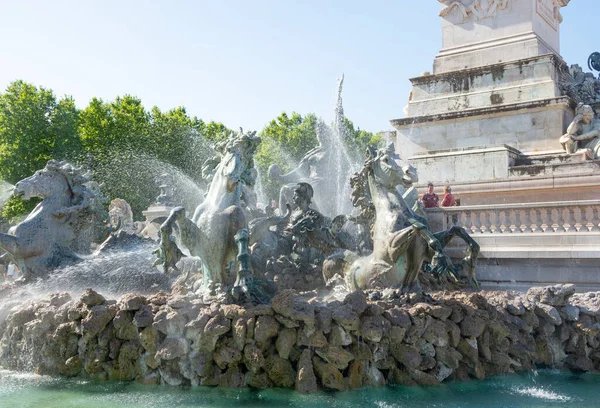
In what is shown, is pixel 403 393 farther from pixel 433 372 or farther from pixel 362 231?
pixel 362 231

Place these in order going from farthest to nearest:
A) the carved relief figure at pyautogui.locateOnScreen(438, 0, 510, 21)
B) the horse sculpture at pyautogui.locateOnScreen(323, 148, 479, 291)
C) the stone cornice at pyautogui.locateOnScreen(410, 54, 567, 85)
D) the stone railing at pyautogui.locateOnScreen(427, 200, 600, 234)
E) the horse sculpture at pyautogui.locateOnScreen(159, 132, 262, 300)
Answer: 1. the carved relief figure at pyautogui.locateOnScreen(438, 0, 510, 21)
2. the stone cornice at pyautogui.locateOnScreen(410, 54, 567, 85)
3. the stone railing at pyautogui.locateOnScreen(427, 200, 600, 234)
4. the horse sculpture at pyautogui.locateOnScreen(323, 148, 479, 291)
5. the horse sculpture at pyautogui.locateOnScreen(159, 132, 262, 300)

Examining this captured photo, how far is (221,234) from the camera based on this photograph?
726 centimetres

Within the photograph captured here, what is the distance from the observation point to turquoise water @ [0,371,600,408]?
5.81 metres

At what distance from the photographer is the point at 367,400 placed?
5.92 metres

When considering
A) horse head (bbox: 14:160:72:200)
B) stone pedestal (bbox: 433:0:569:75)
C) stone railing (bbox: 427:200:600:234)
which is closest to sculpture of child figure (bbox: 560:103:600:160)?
stone pedestal (bbox: 433:0:569:75)

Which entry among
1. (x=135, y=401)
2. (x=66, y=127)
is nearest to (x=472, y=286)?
(x=135, y=401)

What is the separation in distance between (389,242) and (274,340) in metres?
2.23

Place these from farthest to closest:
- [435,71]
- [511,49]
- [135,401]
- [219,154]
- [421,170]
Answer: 1. [435,71]
2. [511,49]
3. [421,170]
4. [219,154]
5. [135,401]

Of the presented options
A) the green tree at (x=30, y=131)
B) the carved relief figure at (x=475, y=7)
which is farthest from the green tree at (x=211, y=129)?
the carved relief figure at (x=475, y=7)

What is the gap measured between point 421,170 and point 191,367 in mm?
10018

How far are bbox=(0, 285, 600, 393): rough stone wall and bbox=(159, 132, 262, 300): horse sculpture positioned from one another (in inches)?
20.4

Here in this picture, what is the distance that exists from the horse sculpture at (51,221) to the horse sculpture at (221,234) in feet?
10.6

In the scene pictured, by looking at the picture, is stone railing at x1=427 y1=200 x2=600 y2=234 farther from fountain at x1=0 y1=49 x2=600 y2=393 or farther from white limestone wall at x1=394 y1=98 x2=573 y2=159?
white limestone wall at x1=394 y1=98 x2=573 y2=159

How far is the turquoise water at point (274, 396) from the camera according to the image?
5.81m
